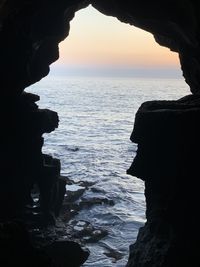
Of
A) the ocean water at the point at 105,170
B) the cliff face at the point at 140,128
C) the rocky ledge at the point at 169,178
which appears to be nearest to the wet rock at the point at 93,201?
the ocean water at the point at 105,170

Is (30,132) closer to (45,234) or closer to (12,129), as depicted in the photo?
(12,129)

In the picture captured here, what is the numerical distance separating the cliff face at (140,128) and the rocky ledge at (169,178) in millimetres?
32

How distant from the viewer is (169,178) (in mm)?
13727

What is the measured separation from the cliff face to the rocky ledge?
3 cm

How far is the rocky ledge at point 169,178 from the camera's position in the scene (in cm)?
1296

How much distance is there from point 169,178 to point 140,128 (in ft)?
6.71

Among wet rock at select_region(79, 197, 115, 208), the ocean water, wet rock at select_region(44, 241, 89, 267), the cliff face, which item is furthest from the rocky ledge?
wet rock at select_region(79, 197, 115, 208)

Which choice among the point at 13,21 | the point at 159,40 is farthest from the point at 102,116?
the point at 13,21

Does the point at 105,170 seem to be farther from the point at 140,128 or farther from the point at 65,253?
the point at 140,128

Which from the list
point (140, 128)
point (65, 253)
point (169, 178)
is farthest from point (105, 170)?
point (169, 178)

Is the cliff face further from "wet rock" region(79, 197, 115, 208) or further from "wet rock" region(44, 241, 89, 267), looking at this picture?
"wet rock" region(79, 197, 115, 208)

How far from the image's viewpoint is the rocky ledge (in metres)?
13.0

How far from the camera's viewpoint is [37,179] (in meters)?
21.4

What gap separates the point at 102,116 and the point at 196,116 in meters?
80.9
